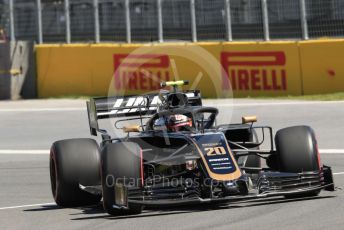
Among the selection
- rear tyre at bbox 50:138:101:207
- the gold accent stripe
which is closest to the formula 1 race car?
rear tyre at bbox 50:138:101:207

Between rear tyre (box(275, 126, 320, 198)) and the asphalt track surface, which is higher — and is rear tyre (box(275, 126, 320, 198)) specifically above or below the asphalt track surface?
above

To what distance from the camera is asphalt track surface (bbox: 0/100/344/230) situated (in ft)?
28.2

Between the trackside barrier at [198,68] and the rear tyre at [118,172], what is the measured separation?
1283 centimetres

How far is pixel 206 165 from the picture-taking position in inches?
369

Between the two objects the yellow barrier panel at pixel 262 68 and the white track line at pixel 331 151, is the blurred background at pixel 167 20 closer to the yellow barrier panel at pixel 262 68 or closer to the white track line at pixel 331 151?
the yellow barrier panel at pixel 262 68

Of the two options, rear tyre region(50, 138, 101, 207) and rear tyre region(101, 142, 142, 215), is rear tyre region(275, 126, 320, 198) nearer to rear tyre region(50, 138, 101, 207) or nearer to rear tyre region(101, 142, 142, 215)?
rear tyre region(101, 142, 142, 215)

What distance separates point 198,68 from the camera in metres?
23.8

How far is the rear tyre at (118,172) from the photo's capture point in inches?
362

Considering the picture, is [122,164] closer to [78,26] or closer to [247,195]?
[247,195]

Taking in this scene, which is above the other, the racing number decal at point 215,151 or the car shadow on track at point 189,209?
the racing number decal at point 215,151

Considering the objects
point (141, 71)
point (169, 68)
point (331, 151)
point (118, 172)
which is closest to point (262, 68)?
point (169, 68)

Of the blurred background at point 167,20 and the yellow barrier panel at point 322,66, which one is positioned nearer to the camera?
the yellow barrier panel at point 322,66

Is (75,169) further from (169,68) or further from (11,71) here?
(11,71)

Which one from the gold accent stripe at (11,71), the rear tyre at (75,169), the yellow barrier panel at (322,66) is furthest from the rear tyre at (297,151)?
the gold accent stripe at (11,71)
